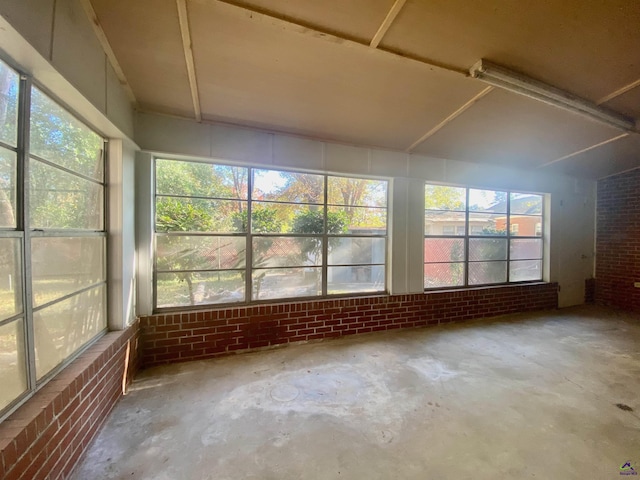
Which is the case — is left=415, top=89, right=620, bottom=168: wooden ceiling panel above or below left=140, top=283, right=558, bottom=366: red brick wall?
above

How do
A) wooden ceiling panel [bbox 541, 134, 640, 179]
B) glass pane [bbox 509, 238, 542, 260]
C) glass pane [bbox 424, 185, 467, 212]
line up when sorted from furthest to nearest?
glass pane [bbox 509, 238, 542, 260] → glass pane [bbox 424, 185, 467, 212] → wooden ceiling panel [bbox 541, 134, 640, 179]

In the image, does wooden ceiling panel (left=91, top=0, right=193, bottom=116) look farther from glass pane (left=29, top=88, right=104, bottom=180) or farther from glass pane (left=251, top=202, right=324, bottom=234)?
glass pane (left=251, top=202, right=324, bottom=234)

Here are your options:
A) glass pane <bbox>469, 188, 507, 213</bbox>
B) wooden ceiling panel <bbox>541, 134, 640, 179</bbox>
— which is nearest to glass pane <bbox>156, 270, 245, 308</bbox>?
glass pane <bbox>469, 188, 507, 213</bbox>

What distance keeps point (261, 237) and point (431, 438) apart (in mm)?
2531

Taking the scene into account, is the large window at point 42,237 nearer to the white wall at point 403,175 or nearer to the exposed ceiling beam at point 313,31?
the white wall at point 403,175

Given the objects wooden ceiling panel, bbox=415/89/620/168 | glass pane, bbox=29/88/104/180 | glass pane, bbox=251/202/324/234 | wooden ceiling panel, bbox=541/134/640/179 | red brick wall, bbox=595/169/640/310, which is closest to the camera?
glass pane, bbox=29/88/104/180

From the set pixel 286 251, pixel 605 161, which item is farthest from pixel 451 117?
pixel 605 161

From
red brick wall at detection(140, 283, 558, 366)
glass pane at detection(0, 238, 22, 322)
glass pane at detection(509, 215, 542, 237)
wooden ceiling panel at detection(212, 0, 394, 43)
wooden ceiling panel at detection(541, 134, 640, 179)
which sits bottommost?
red brick wall at detection(140, 283, 558, 366)

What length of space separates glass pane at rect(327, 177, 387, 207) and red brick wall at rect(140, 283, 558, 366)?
1388 millimetres

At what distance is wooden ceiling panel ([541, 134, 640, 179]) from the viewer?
Result: 3.84 meters

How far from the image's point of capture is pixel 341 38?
1930mm

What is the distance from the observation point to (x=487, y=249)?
182 inches

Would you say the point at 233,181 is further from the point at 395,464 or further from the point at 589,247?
the point at 589,247

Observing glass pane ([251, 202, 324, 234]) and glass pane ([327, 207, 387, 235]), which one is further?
glass pane ([327, 207, 387, 235])
